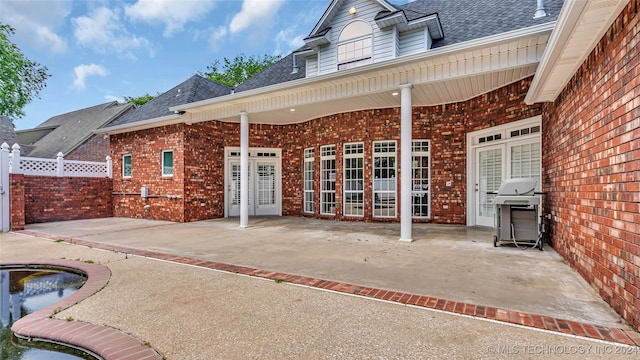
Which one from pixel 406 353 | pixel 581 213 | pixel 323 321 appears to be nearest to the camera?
pixel 406 353

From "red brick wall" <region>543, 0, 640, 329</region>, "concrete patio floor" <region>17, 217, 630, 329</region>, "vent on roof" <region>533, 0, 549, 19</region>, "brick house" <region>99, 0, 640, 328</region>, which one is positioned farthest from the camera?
"vent on roof" <region>533, 0, 549, 19</region>

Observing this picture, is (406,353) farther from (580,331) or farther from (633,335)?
(633,335)

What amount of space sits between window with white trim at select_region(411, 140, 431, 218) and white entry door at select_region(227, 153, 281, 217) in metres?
4.62

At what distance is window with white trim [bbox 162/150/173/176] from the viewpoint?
30.5ft

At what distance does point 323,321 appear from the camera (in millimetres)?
2332

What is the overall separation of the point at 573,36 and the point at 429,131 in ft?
16.9

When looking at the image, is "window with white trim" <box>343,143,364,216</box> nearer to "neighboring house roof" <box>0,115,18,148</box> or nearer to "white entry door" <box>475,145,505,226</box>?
"white entry door" <box>475,145,505,226</box>

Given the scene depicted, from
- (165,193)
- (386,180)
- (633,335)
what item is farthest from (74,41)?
(633,335)

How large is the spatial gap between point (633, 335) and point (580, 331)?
1.03 ft

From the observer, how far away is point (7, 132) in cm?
1675

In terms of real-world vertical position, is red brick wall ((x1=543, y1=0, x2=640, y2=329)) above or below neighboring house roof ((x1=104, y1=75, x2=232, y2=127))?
below

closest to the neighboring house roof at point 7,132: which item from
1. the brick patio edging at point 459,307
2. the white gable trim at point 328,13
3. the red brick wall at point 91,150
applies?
the red brick wall at point 91,150

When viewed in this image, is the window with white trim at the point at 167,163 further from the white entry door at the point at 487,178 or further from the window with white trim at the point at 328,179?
the white entry door at the point at 487,178

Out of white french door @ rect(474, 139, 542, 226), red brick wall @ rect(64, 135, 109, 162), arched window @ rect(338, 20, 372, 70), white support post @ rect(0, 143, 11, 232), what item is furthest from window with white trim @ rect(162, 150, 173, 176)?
red brick wall @ rect(64, 135, 109, 162)
